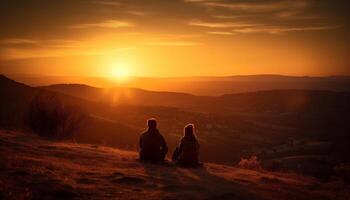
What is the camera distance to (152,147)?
1379cm

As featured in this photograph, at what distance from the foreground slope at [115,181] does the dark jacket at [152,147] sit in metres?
0.49

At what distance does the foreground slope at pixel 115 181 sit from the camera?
8156 mm

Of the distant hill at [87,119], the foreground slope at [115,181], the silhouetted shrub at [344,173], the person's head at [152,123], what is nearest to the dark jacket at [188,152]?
the foreground slope at [115,181]

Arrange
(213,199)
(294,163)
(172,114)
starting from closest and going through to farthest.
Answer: (213,199) → (294,163) → (172,114)

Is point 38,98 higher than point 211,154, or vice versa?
point 38,98

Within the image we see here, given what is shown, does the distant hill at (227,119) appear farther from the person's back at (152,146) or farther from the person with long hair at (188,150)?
the person with long hair at (188,150)

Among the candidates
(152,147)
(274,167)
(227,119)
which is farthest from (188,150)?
(227,119)

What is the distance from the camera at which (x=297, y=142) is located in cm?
7356

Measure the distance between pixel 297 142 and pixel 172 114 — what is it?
27739 mm

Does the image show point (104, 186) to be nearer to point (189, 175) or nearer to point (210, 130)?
point (189, 175)

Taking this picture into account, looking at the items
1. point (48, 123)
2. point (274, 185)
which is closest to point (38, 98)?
point (48, 123)

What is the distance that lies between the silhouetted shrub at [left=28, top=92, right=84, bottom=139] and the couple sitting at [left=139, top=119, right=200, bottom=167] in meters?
11.1

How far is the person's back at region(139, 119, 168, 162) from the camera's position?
1380cm

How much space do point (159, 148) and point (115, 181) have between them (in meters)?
4.40
